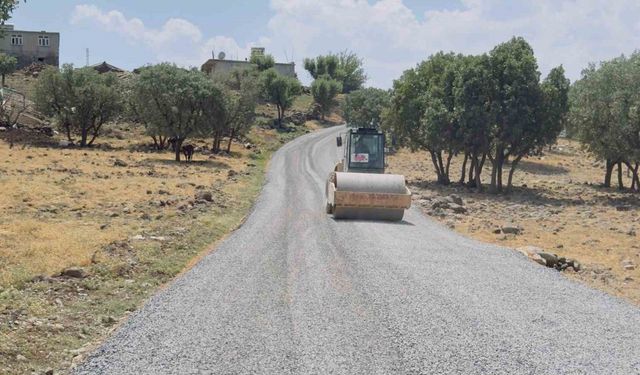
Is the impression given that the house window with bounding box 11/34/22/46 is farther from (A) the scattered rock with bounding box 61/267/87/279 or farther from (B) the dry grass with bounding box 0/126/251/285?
(A) the scattered rock with bounding box 61/267/87/279

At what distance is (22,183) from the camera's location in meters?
31.0

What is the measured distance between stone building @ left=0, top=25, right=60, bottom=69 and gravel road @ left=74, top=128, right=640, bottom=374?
99.1 m

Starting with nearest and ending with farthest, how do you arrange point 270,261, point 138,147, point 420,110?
1. point 270,261
2. point 420,110
3. point 138,147

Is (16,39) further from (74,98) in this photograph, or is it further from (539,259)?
(539,259)

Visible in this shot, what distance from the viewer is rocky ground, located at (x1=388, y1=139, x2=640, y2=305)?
17.3m

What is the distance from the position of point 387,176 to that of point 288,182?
56.4ft

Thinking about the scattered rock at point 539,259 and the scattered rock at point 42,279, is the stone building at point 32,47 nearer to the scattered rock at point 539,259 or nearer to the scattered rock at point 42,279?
the scattered rock at point 42,279

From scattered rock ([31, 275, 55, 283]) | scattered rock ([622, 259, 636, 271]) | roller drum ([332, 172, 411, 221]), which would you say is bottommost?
scattered rock ([622, 259, 636, 271])

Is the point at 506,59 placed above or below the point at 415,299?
above

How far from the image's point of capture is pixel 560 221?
28812 mm

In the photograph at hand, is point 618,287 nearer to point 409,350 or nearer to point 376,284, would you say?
point 376,284

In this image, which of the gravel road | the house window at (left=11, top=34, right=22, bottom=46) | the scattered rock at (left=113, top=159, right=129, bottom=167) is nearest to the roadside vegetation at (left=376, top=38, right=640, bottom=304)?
the gravel road

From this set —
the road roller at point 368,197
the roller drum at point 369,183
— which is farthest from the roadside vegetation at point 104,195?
the roller drum at point 369,183

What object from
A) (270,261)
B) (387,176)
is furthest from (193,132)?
(270,261)
